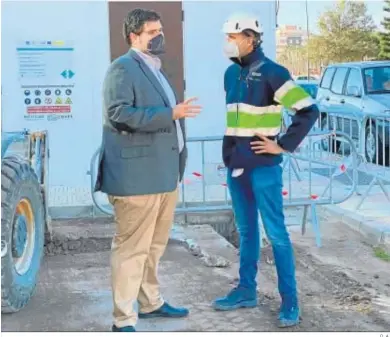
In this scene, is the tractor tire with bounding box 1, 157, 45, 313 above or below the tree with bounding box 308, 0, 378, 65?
below

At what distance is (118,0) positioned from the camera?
8.80 metres

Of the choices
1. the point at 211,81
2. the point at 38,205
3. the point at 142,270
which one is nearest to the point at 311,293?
the point at 142,270

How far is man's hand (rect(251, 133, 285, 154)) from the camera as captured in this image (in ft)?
14.4

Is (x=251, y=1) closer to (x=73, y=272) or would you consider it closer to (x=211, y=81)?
(x=211, y=81)

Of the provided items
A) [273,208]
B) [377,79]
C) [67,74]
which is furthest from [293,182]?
[377,79]

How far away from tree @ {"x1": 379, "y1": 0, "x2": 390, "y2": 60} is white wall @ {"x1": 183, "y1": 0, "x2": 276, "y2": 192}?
30432 mm

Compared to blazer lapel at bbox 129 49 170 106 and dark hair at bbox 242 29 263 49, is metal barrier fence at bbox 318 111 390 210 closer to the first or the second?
dark hair at bbox 242 29 263 49

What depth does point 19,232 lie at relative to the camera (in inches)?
190

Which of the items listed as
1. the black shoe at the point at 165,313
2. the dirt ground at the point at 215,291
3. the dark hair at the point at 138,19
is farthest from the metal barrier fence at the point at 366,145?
the dark hair at the point at 138,19

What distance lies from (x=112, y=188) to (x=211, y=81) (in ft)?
17.2

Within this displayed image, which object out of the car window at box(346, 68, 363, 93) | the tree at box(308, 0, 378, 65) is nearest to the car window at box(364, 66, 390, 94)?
the car window at box(346, 68, 363, 93)

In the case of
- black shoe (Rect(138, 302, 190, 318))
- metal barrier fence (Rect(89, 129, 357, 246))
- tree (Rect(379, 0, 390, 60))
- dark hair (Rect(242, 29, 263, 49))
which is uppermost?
tree (Rect(379, 0, 390, 60))

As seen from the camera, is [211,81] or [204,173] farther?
[211,81]

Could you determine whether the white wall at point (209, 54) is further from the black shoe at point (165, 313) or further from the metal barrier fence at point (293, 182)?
the black shoe at point (165, 313)
